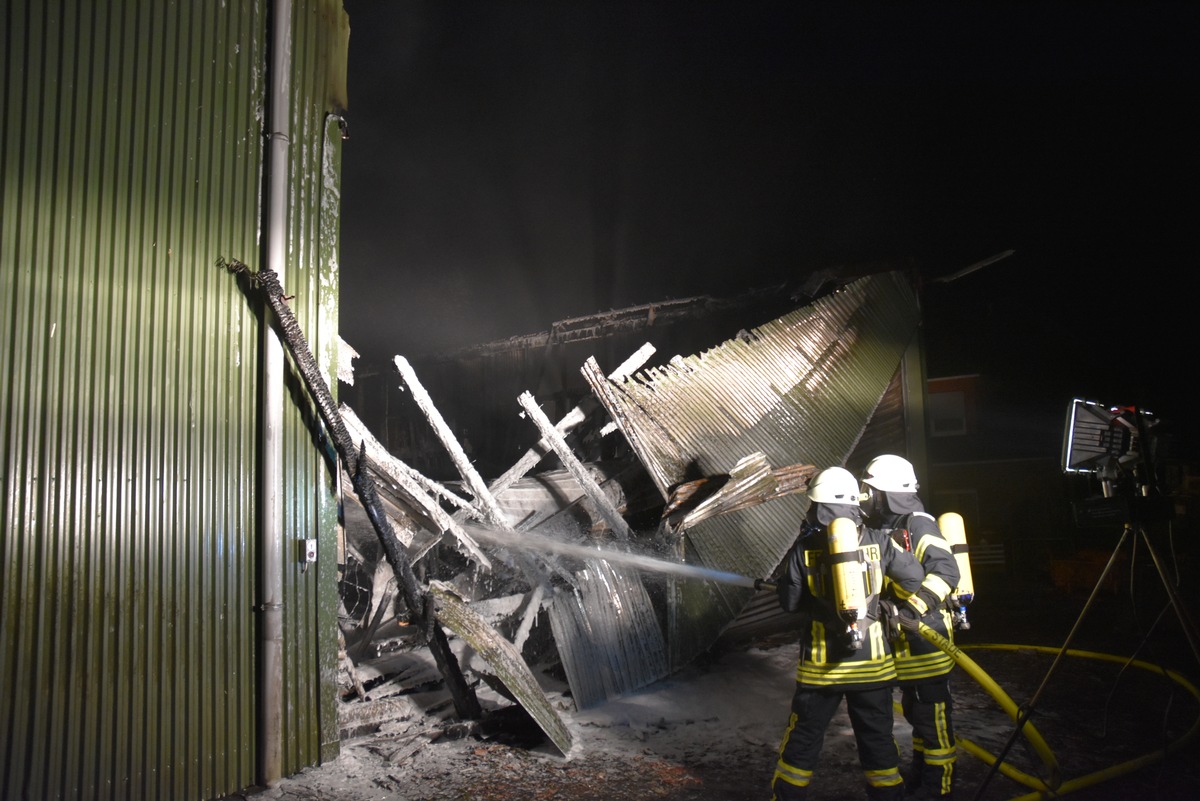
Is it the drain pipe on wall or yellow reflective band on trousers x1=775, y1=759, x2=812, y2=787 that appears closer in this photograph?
yellow reflective band on trousers x1=775, y1=759, x2=812, y2=787

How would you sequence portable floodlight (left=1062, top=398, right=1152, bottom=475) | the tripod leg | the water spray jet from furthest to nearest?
the water spray jet, portable floodlight (left=1062, top=398, right=1152, bottom=475), the tripod leg

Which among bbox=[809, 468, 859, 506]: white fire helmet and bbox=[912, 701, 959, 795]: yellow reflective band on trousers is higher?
Result: bbox=[809, 468, 859, 506]: white fire helmet

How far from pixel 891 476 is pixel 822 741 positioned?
1.83 meters

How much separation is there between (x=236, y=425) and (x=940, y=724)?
15.4 ft

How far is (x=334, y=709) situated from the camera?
177 inches

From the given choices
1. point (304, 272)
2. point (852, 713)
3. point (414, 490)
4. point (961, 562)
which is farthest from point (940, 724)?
point (304, 272)

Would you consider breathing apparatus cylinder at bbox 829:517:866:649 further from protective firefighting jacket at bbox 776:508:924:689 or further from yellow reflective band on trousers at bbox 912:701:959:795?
yellow reflective band on trousers at bbox 912:701:959:795

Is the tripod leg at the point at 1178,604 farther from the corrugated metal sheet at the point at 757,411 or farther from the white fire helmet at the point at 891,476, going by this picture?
the corrugated metal sheet at the point at 757,411

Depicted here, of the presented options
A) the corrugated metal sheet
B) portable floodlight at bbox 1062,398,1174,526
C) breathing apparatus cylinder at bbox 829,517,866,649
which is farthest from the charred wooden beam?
portable floodlight at bbox 1062,398,1174,526

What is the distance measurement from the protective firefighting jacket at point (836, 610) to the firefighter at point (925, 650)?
0.14 meters

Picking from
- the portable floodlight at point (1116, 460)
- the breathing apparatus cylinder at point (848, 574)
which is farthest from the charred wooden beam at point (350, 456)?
the portable floodlight at point (1116, 460)

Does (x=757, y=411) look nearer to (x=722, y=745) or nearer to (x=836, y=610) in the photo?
(x=722, y=745)

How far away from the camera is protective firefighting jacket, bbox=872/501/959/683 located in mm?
4301

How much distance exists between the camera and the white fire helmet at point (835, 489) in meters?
4.23
